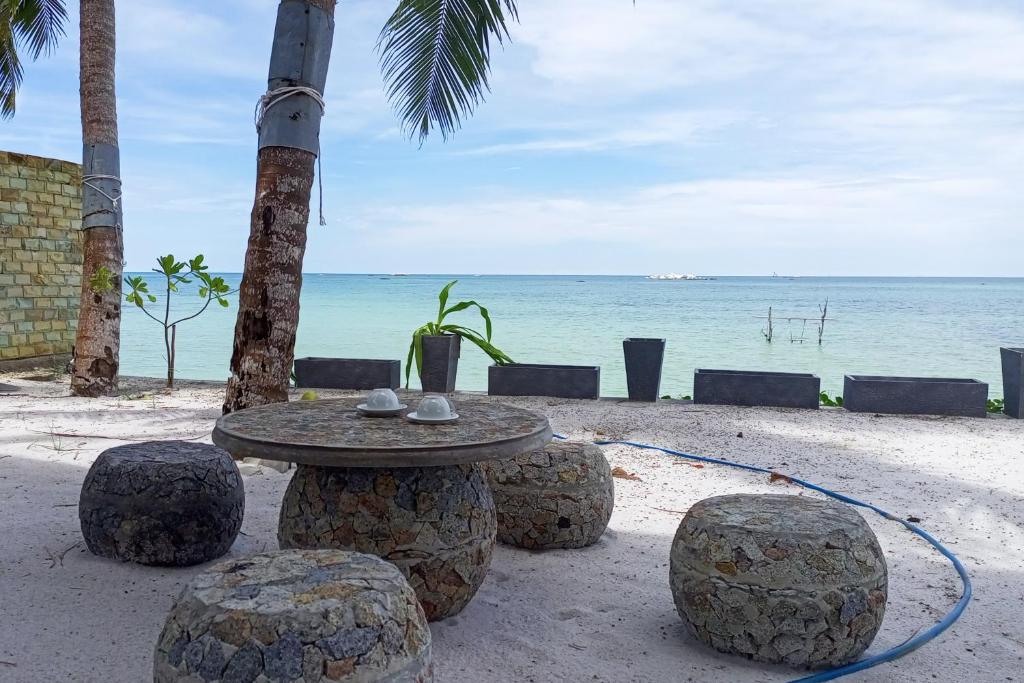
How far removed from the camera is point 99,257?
20.7ft

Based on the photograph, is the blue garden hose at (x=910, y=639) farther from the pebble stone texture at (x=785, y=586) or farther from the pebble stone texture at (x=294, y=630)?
the pebble stone texture at (x=294, y=630)

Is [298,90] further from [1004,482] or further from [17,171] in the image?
[17,171]

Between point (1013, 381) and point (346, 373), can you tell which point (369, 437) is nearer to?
point (346, 373)

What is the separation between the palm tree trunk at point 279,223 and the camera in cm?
401

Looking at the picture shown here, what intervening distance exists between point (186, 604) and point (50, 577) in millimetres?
1392

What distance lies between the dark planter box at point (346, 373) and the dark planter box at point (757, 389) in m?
2.64

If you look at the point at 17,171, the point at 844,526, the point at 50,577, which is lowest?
the point at 50,577

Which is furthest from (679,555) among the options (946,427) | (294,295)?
(946,427)

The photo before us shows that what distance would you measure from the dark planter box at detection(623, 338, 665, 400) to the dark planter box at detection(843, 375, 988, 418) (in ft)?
5.04

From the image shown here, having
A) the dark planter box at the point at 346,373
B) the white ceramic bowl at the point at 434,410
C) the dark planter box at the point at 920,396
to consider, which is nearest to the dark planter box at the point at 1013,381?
the dark planter box at the point at 920,396

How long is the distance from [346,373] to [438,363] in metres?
0.86

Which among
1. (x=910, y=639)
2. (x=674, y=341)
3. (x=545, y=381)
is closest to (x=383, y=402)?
(x=910, y=639)

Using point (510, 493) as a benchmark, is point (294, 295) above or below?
above

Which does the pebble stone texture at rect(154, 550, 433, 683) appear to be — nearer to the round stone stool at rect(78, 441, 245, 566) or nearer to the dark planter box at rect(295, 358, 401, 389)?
the round stone stool at rect(78, 441, 245, 566)
